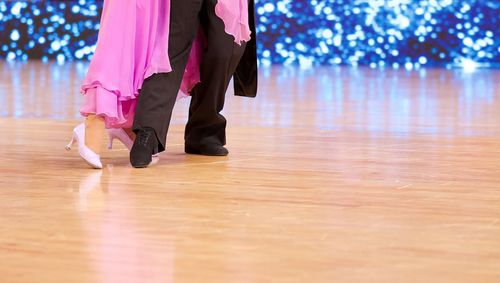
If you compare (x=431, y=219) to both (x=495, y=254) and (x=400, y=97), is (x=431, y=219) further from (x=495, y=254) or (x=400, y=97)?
(x=400, y=97)

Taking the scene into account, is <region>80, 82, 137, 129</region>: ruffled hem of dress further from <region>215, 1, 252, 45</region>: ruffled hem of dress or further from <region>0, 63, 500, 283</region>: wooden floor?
<region>215, 1, 252, 45</region>: ruffled hem of dress

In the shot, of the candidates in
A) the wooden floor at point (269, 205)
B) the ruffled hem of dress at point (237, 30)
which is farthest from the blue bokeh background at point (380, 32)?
the ruffled hem of dress at point (237, 30)

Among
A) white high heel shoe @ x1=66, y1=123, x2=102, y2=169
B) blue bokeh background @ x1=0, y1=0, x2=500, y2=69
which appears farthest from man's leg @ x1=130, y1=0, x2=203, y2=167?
blue bokeh background @ x1=0, y1=0, x2=500, y2=69

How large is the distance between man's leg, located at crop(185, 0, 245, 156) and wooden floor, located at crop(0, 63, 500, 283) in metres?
0.10

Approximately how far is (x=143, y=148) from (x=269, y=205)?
2.74 feet

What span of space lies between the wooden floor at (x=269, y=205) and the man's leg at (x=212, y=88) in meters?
0.10

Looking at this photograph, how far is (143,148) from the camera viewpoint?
131 inches

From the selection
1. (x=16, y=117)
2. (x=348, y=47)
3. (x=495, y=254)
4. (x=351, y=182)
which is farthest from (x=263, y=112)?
(x=348, y=47)

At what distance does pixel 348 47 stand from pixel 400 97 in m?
4.64

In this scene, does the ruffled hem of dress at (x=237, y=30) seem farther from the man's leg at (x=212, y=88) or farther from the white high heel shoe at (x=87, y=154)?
the white high heel shoe at (x=87, y=154)

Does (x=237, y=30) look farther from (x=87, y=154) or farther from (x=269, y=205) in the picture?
(x=269, y=205)

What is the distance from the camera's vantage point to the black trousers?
11.1 ft

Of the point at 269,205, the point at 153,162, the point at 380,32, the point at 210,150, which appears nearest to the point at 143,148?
the point at 153,162

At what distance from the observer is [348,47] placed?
11.2m
